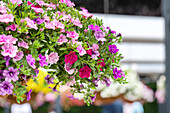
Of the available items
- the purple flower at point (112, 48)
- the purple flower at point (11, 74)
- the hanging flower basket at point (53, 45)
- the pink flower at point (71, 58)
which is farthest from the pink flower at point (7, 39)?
the purple flower at point (112, 48)

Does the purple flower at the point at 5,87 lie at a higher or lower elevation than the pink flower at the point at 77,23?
lower

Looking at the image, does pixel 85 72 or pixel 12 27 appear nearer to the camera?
pixel 12 27

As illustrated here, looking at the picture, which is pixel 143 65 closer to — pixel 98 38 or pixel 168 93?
pixel 168 93

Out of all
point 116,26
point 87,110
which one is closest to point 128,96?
point 87,110

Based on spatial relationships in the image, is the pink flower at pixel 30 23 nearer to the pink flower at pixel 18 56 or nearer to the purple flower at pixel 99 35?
the pink flower at pixel 18 56

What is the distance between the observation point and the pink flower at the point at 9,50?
1129 millimetres

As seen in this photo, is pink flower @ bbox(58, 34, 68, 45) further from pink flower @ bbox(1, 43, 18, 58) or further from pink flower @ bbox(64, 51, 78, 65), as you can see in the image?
pink flower @ bbox(1, 43, 18, 58)

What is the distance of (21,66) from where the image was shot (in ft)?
3.89

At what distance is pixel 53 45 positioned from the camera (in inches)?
48.8

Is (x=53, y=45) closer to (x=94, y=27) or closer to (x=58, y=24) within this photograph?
Answer: (x=58, y=24)

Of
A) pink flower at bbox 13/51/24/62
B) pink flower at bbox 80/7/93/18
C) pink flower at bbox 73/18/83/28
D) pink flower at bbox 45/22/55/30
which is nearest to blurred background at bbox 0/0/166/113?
pink flower at bbox 80/7/93/18

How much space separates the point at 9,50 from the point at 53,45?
0.19 meters

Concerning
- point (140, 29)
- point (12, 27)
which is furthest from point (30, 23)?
point (140, 29)

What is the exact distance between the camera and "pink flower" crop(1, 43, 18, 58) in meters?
1.13
